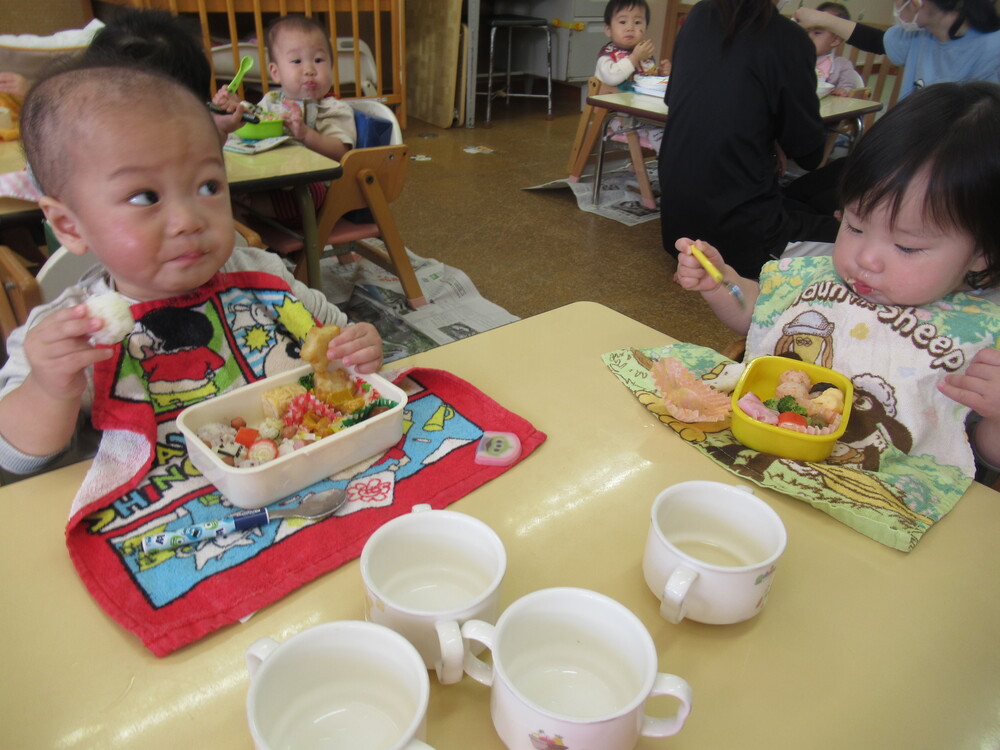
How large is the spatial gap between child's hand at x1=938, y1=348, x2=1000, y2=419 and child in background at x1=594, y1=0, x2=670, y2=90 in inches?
122

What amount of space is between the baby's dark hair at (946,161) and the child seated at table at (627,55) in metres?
2.64

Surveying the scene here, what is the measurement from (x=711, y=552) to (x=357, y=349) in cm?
45

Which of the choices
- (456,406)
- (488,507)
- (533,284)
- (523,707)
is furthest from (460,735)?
(533,284)

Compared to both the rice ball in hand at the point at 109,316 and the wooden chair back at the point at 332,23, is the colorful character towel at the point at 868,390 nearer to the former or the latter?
the rice ball in hand at the point at 109,316

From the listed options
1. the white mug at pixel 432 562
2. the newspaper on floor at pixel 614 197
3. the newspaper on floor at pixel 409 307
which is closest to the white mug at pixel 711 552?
the white mug at pixel 432 562

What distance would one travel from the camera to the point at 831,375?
0.85m

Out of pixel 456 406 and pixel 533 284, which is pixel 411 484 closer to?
pixel 456 406

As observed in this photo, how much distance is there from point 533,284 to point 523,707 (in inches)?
92.9

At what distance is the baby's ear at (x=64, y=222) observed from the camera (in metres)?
0.74

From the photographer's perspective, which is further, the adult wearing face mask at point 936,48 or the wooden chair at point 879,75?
the wooden chair at point 879,75

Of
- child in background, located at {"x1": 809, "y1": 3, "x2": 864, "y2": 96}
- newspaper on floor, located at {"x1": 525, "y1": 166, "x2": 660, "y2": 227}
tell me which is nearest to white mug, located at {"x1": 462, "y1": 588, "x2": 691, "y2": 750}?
newspaper on floor, located at {"x1": 525, "y1": 166, "x2": 660, "y2": 227}

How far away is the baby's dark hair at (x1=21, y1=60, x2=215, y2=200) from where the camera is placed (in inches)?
27.5

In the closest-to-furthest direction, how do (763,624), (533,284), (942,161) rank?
(763,624), (942,161), (533,284)

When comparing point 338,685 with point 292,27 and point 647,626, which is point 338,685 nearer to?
point 647,626
